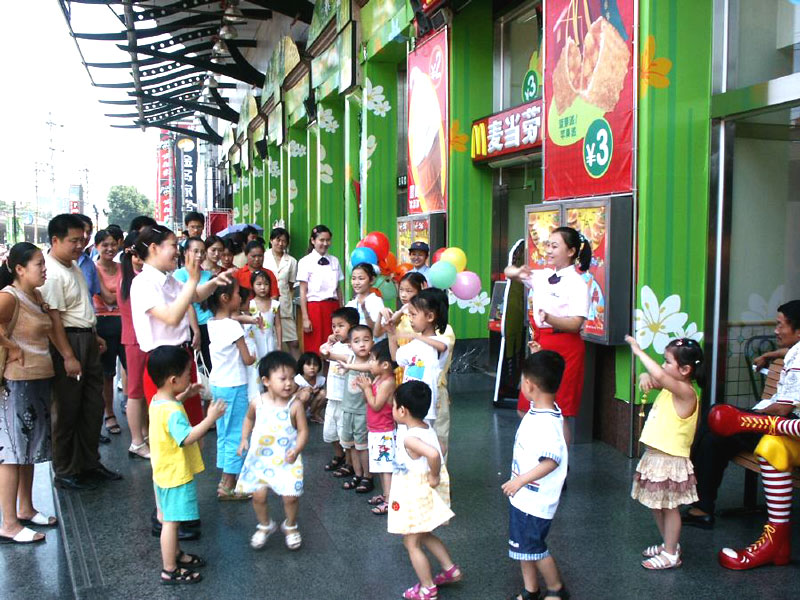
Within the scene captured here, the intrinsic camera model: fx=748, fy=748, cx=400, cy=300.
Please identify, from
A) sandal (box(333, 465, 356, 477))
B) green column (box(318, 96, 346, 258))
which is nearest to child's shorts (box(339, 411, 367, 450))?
sandal (box(333, 465, 356, 477))

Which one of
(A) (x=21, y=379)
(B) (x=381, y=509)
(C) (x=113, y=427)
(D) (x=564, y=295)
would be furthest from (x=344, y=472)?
(C) (x=113, y=427)

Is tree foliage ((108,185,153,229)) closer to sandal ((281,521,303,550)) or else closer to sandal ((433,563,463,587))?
sandal ((281,521,303,550))

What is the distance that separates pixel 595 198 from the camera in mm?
5246

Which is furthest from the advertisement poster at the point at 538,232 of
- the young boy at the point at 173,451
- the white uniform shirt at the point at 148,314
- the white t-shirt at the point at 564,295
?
the young boy at the point at 173,451

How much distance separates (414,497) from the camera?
3.13m

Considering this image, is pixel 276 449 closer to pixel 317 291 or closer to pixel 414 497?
pixel 414 497

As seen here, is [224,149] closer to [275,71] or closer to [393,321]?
[275,71]

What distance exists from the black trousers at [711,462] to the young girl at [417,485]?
64.4 inches

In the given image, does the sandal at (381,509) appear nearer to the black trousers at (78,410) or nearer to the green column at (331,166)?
the black trousers at (78,410)

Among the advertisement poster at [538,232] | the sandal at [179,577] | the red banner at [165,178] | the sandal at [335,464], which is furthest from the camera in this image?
the red banner at [165,178]

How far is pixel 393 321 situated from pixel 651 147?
6.98ft

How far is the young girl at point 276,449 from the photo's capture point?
367 centimetres

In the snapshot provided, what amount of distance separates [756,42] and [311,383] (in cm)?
380

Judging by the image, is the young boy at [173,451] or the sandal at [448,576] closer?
the sandal at [448,576]
